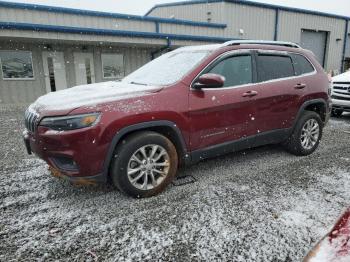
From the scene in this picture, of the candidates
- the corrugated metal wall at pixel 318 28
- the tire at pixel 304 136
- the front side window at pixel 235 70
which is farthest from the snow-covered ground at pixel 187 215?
the corrugated metal wall at pixel 318 28

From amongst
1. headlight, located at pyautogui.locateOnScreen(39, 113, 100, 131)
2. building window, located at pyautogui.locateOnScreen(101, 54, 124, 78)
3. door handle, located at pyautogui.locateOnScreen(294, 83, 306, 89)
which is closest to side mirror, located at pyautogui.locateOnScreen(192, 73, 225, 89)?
headlight, located at pyautogui.locateOnScreen(39, 113, 100, 131)

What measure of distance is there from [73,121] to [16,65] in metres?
12.0

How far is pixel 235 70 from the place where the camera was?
3836mm

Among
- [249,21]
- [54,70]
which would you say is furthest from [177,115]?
[249,21]

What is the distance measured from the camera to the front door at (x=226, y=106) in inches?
135

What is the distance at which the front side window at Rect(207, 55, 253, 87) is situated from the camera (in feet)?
12.2

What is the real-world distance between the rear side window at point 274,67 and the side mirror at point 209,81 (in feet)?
3.24

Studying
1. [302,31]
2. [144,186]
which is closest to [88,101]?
[144,186]

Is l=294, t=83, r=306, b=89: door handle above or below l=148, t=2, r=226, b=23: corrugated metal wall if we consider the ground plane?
below

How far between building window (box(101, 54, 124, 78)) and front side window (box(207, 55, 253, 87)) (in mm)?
11816

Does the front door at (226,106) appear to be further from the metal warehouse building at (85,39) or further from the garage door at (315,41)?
the garage door at (315,41)

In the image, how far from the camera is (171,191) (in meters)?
3.45

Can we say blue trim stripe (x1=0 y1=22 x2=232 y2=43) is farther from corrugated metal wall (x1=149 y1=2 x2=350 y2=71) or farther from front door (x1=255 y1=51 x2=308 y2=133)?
front door (x1=255 y1=51 x2=308 y2=133)

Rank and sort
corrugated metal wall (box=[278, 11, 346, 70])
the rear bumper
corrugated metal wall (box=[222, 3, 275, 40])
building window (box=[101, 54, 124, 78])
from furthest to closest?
corrugated metal wall (box=[278, 11, 346, 70])
corrugated metal wall (box=[222, 3, 275, 40])
building window (box=[101, 54, 124, 78])
the rear bumper
